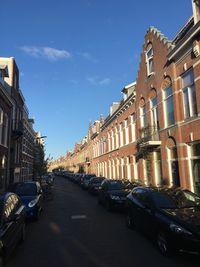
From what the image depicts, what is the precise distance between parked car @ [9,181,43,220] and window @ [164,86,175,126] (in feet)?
29.1

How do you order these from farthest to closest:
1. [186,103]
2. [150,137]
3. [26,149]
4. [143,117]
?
[26,149], [143,117], [150,137], [186,103]

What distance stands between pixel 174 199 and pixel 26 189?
8.11m

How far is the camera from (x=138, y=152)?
22.8m

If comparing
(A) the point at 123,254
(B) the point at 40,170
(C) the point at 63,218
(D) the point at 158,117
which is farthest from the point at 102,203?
(B) the point at 40,170

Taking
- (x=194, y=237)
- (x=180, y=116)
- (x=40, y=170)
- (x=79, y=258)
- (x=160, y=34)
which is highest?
(x=160, y=34)

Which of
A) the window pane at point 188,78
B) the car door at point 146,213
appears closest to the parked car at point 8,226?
the car door at point 146,213

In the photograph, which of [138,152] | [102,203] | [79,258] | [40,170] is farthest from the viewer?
[40,170]

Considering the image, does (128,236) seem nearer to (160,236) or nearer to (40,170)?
(160,236)

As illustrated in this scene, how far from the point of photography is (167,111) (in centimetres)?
1734

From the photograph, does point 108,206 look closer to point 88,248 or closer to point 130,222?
point 130,222

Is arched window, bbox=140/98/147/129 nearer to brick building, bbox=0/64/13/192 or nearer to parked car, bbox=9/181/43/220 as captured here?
parked car, bbox=9/181/43/220

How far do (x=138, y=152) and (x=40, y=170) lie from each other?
49.6ft

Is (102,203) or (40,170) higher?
(40,170)

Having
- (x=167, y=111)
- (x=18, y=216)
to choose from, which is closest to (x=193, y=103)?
(x=167, y=111)
